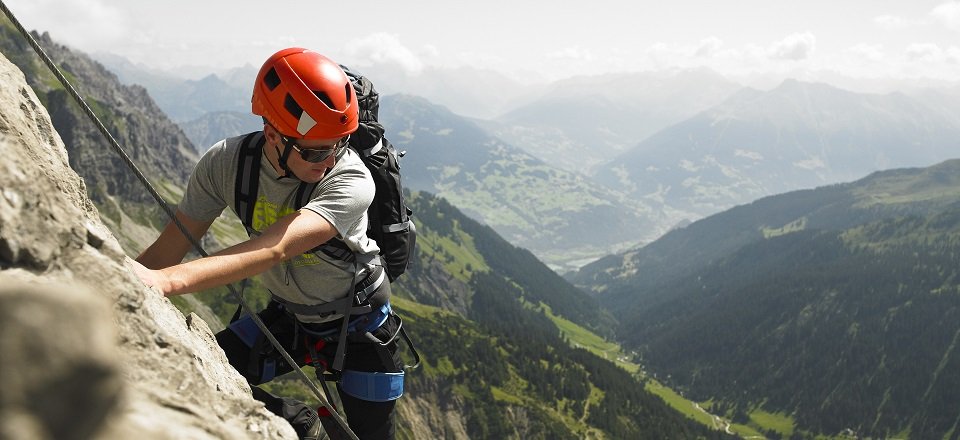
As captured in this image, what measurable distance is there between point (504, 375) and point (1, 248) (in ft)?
588

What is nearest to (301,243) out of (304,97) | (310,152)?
(310,152)

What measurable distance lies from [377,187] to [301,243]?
2.34 m

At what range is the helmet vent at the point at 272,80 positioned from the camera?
6.87 metres

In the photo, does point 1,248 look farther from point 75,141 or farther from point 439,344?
point 75,141

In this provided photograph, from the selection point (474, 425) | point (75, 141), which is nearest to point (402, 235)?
point (474, 425)

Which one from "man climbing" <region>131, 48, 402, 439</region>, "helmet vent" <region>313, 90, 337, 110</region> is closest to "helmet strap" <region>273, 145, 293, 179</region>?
"man climbing" <region>131, 48, 402, 439</region>

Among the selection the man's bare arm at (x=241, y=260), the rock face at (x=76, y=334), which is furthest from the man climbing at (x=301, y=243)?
the rock face at (x=76, y=334)

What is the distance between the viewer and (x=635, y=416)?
625 feet

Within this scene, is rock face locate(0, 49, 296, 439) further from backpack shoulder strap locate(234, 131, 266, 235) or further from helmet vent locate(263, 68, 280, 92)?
helmet vent locate(263, 68, 280, 92)

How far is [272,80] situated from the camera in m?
6.91

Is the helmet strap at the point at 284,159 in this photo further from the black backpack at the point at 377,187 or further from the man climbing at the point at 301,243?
the black backpack at the point at 377,187

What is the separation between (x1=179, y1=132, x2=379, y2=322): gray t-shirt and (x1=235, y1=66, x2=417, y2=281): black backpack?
124mm

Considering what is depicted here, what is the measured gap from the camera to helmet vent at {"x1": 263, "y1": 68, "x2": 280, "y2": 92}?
6871 millimetres

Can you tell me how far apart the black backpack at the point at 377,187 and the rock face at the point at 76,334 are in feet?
5.44
